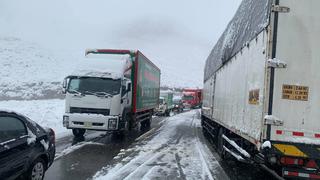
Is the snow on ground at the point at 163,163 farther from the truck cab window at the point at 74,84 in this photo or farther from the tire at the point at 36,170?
the truck cab window at the point at 74,84

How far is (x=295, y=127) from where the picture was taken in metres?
6.64

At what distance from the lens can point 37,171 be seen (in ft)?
23.5

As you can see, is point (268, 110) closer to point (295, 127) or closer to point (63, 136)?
point (295, 127)

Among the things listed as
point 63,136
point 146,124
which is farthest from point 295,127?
point 146,124

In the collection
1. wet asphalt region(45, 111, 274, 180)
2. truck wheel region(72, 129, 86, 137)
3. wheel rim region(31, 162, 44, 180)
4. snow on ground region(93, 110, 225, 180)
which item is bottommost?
wet asphalt region(45, 111, 274, 180)

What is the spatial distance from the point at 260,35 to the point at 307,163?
2367mm

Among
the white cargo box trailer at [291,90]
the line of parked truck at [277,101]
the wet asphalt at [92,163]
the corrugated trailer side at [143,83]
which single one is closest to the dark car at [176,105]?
the corrugated trailer side at [143,83]

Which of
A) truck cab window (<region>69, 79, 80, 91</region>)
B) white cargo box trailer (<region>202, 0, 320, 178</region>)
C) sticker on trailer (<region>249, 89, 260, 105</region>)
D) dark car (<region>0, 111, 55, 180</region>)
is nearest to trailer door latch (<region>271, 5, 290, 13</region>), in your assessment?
white cargo box trailer (<region>202, 0, 320, 178</region>)

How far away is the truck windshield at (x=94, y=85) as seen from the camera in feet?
49.1

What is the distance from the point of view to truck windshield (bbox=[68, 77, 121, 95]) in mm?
14961

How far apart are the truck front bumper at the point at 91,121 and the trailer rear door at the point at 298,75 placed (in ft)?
28.6

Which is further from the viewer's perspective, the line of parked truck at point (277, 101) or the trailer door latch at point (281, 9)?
the trailer door latch at point (281, 9)

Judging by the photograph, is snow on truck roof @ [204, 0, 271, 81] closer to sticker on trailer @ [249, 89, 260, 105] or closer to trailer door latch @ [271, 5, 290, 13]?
trailer door latch @ [271, 5, 290, 13]

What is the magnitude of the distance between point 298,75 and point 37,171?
4746mm
